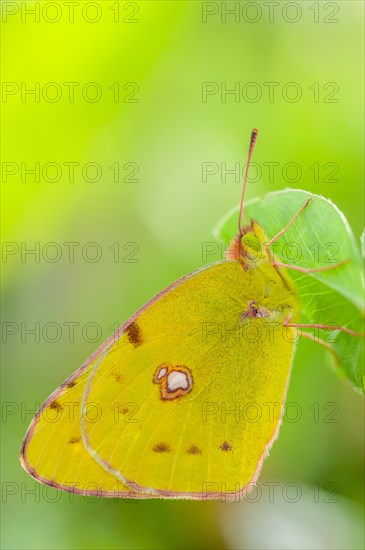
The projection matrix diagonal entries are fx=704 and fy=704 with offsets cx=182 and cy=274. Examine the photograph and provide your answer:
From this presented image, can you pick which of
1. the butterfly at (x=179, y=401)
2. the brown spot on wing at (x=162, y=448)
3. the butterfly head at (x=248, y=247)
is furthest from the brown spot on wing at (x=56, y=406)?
the butterfly head at (x=248, y=247)

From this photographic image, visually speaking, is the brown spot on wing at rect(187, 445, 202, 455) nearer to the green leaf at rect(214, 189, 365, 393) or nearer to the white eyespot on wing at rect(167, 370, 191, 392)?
the white eyespot on wing at rect(167, 370, 191, 392)

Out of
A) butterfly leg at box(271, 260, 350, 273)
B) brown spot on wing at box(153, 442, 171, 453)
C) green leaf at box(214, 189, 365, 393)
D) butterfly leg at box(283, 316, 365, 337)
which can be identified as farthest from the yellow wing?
green leaf at box(214, 189, 365, 393)

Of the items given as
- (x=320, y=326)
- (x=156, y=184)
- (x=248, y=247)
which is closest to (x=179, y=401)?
(x=248, y=247)

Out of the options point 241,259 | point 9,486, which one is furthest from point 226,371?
point 9,486

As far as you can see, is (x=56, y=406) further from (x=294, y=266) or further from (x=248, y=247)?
(x=294, y=266)

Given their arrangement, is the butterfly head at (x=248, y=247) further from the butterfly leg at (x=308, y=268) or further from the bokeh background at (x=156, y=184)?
the bokeh background at (x=156, y=184)

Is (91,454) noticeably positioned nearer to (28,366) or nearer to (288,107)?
(28,366)
